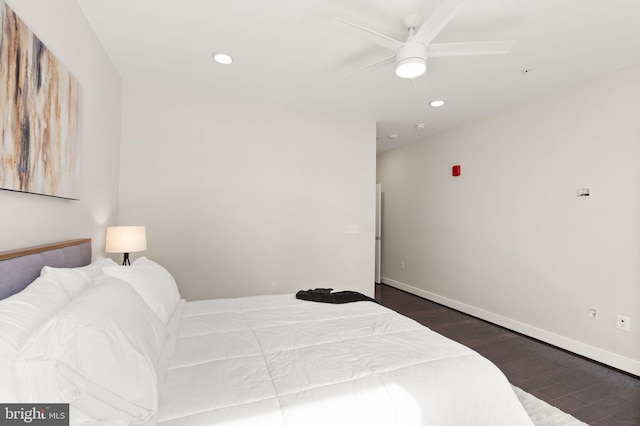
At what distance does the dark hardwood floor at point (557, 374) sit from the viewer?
194 centimetres

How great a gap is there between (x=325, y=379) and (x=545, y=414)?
5.49 ft

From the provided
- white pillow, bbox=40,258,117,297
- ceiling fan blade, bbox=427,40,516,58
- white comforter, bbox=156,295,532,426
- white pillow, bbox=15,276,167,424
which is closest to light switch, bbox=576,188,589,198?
ceiling fan blade, bbox=427,40,516,58

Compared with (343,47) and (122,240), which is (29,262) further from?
(343,47)

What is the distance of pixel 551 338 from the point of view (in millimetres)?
2971

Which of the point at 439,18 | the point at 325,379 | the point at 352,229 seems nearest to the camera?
the point at 325,379

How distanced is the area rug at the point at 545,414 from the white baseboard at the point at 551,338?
1.13m

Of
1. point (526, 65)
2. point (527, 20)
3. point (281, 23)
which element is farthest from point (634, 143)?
point (281, 23)

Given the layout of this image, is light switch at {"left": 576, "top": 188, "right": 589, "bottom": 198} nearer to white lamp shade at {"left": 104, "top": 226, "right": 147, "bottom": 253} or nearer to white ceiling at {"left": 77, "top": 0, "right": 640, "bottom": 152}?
white ceiling at {"left": 77, "top": 0, "right": 640, "bottom": 152}

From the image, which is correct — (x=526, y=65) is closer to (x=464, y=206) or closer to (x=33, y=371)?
(x=464, y=206)

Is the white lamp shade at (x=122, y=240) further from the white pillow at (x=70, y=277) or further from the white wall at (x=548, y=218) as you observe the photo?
the white wall at (x=548, y=218)

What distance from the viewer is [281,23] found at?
207 cm

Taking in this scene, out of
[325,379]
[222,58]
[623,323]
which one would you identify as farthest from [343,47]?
[623,323]

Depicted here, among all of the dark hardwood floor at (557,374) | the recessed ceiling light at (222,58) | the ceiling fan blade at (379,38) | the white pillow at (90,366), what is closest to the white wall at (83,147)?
the white pillow at (90,366)

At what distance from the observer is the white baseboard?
8.05ft
